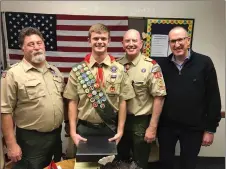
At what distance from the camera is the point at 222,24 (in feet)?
9.04

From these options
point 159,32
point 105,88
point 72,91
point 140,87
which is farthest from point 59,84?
point 159,32

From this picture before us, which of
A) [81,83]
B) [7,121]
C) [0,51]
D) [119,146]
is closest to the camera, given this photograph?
[7,121]

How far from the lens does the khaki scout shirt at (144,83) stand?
6.71 feet

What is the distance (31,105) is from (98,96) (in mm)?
528

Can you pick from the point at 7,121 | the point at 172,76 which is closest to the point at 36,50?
the point at 7,121

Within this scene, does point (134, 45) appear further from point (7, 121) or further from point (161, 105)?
point (7, 121)

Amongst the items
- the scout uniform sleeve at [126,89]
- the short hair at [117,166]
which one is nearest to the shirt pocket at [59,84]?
the scout uniform sleeve at [126,89]

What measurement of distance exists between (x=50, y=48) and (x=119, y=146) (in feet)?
4.28

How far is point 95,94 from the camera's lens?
1.96 metres

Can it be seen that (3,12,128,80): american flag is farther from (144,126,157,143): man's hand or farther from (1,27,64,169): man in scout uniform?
(144,126,157,143): man's hand

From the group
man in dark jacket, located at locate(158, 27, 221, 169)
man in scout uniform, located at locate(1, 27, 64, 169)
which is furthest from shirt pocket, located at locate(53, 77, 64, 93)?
man in dark jacket, located at locate(158, 27, 221, 169)

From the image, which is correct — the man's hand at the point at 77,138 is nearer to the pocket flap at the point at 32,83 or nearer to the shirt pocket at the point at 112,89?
the shirt pocket at the point at 112,89

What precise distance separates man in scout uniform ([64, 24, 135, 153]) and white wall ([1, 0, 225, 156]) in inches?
32.5

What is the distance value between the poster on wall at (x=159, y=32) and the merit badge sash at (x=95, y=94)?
102cm
